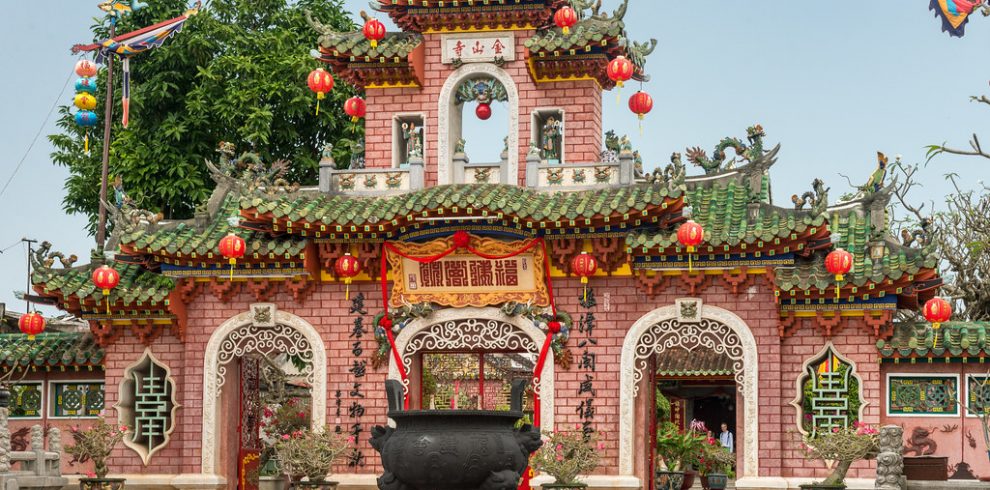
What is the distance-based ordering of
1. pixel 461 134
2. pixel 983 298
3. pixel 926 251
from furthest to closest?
pixel 983 298 → pixel 461 134 → pixel 926 251

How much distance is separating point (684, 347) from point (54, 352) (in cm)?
845

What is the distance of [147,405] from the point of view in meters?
19.9

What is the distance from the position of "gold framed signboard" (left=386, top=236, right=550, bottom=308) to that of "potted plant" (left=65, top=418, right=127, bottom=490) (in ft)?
13.1

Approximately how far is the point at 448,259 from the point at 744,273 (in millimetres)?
3659

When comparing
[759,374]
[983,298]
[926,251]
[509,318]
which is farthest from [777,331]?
[983,298]

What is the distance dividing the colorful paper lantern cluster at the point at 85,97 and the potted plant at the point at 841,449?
11.7 metres

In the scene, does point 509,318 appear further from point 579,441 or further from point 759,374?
point 759,374

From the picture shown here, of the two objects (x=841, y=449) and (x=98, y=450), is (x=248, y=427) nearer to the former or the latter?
(x=98, y=450)

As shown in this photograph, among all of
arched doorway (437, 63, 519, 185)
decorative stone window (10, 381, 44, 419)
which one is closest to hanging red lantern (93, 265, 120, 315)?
decorative stone window (10, 381, 44, 419)

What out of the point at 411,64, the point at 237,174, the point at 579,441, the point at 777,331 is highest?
the point at 411,64

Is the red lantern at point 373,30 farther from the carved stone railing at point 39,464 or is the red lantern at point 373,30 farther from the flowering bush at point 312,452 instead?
the carved stone railing at point 39,464

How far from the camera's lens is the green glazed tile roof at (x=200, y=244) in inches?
746

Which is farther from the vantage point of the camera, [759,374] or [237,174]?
[237,174]

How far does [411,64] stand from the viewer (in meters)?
19.4
